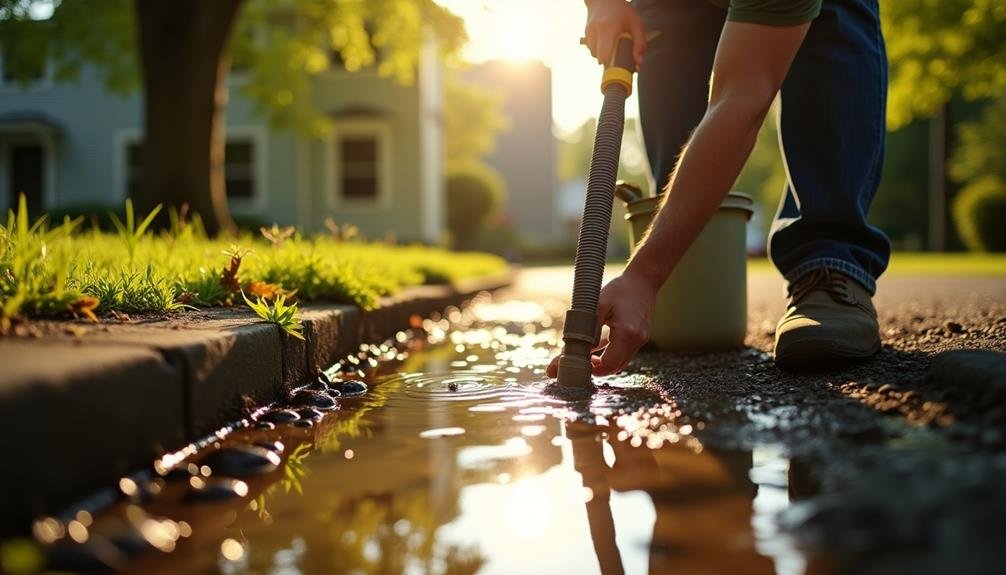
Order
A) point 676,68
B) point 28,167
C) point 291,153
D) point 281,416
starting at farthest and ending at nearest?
1. point 28,167
2. point 291,153
3. point 676,68
4. point 281,416

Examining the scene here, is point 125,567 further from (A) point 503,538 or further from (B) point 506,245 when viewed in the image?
(B) point 506,245

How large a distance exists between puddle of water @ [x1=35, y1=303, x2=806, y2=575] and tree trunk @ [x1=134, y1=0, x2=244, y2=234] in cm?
684

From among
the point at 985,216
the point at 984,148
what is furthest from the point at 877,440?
the point at 984,148

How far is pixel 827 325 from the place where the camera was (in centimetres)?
219

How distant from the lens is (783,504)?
1.20 metres

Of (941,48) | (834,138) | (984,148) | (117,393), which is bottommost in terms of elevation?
(117,393)

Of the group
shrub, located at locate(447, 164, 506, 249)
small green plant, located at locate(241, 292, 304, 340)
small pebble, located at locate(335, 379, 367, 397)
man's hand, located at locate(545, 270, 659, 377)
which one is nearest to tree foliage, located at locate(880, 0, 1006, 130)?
shrub, located at locate(447, 164, 506, 249)

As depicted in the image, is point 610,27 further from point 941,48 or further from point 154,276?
point 941,48

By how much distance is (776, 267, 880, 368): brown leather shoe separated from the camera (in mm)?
2164

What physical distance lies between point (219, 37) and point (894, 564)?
871 cm

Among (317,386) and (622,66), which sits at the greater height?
(622,66)

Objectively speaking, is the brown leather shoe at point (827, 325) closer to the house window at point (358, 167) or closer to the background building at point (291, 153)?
the background building at point (291, 153)

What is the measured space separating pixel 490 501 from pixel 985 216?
2200cm

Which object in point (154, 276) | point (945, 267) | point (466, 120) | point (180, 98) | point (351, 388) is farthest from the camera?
point (466, 120)
